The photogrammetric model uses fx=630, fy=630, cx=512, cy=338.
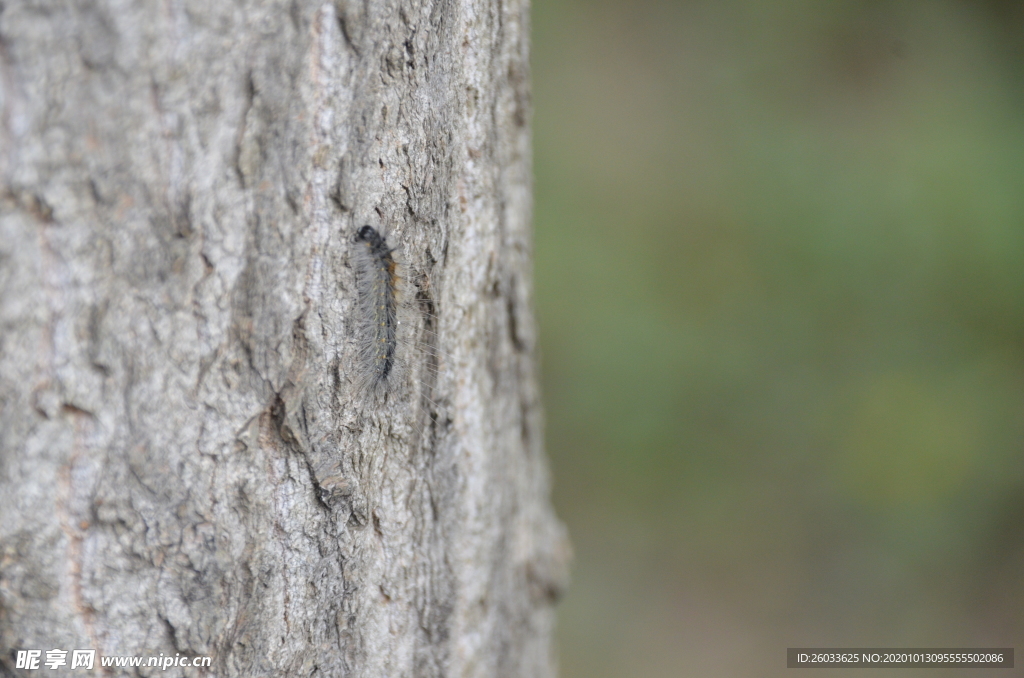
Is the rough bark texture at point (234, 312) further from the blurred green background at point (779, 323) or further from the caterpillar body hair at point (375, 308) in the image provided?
the blurred green background at point (779, 323)

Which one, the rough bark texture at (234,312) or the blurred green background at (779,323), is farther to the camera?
the blurred green background at (779,323)

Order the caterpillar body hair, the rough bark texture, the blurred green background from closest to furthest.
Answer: the rough bark texture → the caterpillar body hair → the blurred green background

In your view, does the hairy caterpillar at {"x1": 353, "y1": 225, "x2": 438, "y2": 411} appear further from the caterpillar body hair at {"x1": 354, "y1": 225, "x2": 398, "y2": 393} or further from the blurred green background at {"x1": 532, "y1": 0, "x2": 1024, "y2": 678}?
the blurred green background at {"x1": 532, "y1": 0, "x2": 1024, "y2": 678}

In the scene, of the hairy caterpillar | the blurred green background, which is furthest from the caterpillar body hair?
the blurred green background

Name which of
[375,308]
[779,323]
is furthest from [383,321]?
[779,323]

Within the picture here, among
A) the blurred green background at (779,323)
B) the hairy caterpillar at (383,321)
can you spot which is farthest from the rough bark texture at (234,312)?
the blurred green background at (779,323)

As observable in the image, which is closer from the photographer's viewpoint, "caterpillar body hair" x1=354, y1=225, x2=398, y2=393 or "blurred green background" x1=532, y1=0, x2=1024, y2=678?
"caterpillar body hair" x1=354, y1=225, x2=398, y2=393

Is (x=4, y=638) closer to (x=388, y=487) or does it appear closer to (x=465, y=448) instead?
(x=388, y=487)
